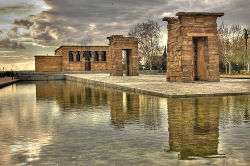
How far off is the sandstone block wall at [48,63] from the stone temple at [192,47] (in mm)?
45479

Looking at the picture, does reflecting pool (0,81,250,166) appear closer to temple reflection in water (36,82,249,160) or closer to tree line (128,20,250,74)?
temple reflection in water (36,82,249,160)

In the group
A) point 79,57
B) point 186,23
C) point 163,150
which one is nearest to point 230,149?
point 163,150

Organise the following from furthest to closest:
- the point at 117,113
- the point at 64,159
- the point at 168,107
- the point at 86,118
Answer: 1. the point at 168,107
2. the point at 117,113
3. the point at 86,118
4. the point at 64,159

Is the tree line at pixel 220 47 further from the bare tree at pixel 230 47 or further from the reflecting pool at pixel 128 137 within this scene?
the reflecting pool at pixel 128 137

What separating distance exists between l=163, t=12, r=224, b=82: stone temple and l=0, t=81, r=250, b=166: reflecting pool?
41.3ft

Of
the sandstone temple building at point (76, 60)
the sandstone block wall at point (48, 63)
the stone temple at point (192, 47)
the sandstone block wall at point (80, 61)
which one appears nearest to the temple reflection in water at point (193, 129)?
the stone temple at point (192, 47)

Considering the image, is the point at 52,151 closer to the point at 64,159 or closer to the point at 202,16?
the point at 64,159

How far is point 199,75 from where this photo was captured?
80.8 feet

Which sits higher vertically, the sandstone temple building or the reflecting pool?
the sandstone temple building

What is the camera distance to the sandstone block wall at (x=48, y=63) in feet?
214

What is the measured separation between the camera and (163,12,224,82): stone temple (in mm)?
22562

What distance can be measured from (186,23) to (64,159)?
19.1 meters

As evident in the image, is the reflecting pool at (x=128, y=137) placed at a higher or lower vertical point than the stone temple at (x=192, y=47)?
lower

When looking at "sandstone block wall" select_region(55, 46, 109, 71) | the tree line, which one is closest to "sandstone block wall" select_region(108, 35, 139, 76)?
the tree line
